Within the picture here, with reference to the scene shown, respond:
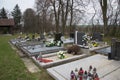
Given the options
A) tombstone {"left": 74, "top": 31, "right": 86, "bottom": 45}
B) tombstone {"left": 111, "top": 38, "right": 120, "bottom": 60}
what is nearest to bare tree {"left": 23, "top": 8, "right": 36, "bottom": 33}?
tombstone {"left": 74, "top": 31, "right": 86, "bottom": 45}

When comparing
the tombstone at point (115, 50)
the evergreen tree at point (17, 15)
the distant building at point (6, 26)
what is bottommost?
the tombstone at point (115, 50)

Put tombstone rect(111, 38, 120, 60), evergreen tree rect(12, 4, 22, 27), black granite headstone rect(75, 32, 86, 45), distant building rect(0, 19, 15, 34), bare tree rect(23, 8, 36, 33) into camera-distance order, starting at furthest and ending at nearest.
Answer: evergreen tree rect(12, 4, 22, 27), bare tree rect(23, 8, 36, 33), distant building rect(0, 19, 15, 34), black granite headstone rect(75, 32, 86, 45), tombstone rect(111, 38, 120, 60)

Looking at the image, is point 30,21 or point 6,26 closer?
point 6,26

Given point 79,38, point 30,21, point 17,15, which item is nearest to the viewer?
point 79,38

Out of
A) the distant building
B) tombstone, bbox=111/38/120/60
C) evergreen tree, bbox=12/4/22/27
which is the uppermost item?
evergreen tree, bbox=12/4/22/27

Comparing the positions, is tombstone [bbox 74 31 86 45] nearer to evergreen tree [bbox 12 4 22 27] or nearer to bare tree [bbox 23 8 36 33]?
bare tree [bbox 23 8 36 33]

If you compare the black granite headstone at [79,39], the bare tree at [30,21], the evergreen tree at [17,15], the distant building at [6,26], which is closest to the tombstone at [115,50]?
the black granite headstone at [79,39]

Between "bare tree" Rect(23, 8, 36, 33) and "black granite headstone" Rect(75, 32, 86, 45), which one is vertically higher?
"bare tree" Rect(23, 8, 36, 33)

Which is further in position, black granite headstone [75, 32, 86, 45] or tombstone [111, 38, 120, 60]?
black granite headstone [75, 32, 86, 45]

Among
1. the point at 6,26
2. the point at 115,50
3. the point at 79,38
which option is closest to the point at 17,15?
the point at 6,26

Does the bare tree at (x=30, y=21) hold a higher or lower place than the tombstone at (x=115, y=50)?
higher

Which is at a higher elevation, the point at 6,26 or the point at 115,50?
the point at 6,26

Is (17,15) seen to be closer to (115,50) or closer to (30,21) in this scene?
(30,21)

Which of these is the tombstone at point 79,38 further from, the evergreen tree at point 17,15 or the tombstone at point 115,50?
the evergreen tree at point 17,15
